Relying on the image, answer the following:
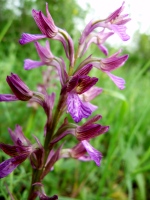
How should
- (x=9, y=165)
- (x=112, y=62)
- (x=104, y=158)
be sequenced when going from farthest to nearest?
1. (x=104, y=158)
2. (x=112, y=62)
3. (x=9, y=165)

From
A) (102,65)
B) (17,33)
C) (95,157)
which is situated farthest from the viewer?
(17,33)

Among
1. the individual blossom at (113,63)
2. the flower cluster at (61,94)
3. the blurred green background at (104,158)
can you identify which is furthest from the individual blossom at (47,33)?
the blurred green background at (104,158)

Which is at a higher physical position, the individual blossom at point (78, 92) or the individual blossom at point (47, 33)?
the individual blossom at point (47, 33)

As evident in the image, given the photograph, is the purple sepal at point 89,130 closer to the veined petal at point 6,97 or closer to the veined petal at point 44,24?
the veined petal at point 6,97

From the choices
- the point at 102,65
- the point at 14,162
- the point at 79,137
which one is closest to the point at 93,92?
the point at 102,65

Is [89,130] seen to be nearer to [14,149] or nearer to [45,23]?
[14,149]

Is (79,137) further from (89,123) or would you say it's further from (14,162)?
(14,162)

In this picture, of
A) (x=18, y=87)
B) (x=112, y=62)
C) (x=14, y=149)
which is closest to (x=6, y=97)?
(x=18, y=87)

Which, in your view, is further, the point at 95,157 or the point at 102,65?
the point at 102,65
